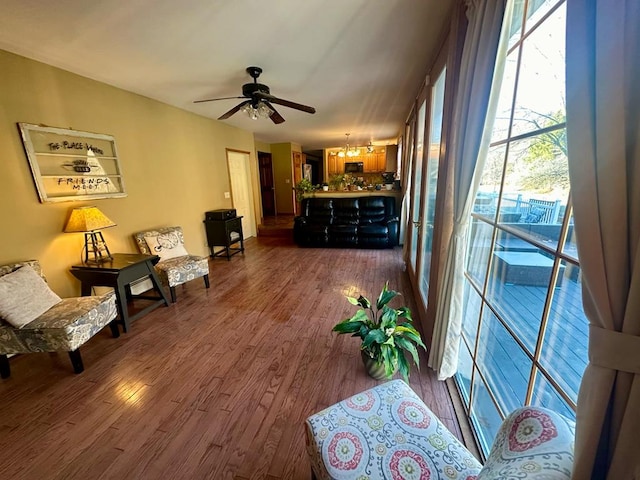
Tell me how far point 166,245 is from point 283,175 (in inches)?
203

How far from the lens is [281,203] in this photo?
832 centimetres

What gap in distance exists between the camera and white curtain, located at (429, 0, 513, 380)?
104 centimetres

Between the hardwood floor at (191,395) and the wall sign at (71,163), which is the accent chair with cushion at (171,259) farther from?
the wall sign at (71,163)

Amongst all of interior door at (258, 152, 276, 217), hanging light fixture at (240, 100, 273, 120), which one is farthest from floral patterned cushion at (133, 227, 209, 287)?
interior door at (258, 152, 276, 217)

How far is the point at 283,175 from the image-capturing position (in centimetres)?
798

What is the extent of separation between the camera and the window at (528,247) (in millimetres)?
771

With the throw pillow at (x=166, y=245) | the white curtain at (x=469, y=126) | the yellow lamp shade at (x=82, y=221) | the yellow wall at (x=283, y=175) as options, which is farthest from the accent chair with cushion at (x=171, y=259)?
the yellow wall at (x=283, y=175)

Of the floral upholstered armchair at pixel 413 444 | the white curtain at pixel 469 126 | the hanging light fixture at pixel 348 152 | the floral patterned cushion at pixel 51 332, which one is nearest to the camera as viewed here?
the floral upholstered armchair at pixel 413 444

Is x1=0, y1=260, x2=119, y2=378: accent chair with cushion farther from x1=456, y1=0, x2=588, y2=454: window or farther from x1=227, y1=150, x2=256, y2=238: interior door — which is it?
x1=227, y1=150, x2=256, y2=238: interior door

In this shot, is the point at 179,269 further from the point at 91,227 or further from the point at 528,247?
the point at 528,247

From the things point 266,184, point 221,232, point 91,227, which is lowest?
point 221,232

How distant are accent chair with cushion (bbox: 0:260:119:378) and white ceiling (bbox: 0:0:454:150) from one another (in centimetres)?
179

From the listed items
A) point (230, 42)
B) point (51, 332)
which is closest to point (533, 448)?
point (51, 332)

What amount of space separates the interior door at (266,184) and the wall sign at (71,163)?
5113 millimetres
